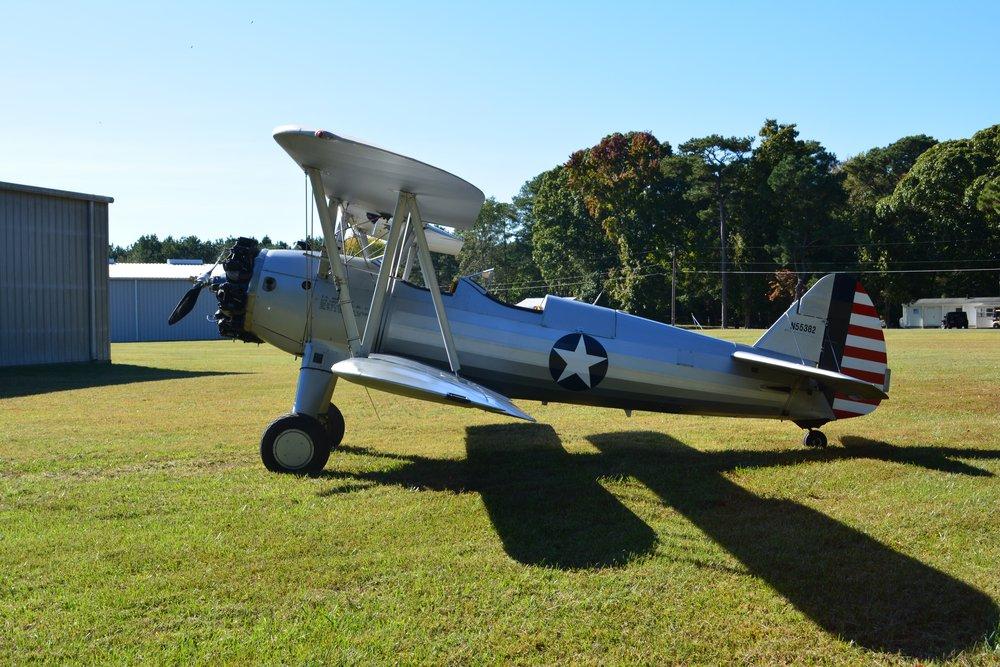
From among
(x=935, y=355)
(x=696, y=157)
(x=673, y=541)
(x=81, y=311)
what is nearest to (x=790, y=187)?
(x=696, y=157)

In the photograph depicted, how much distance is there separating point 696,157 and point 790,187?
7.84 m

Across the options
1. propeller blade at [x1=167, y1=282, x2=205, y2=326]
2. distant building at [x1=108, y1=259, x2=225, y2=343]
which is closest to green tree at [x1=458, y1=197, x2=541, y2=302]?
distant building at [x1=108, y1=259, x2=225, y2=343]

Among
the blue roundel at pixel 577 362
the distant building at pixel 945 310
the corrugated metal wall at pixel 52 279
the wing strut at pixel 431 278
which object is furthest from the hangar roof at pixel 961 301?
the wing strut at pixel 431 278

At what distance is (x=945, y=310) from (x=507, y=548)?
210 feet

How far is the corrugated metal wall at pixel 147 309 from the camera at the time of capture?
4616 cm

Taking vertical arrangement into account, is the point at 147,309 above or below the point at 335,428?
above

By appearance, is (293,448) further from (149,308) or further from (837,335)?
(149,308)

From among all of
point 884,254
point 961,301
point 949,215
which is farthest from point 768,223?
point 961,301

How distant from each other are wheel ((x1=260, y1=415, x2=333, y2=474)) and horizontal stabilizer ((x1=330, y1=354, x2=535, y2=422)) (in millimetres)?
1149

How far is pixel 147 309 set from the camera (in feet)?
153

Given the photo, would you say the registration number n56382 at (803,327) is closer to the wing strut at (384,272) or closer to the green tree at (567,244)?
the wing strut at (384,272)

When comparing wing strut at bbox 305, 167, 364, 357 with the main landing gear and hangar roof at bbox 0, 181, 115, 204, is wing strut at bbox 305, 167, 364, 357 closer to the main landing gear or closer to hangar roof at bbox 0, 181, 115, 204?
the main landing gear

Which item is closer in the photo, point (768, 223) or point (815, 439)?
point (815, 439)

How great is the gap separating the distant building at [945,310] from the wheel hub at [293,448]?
6175cm
